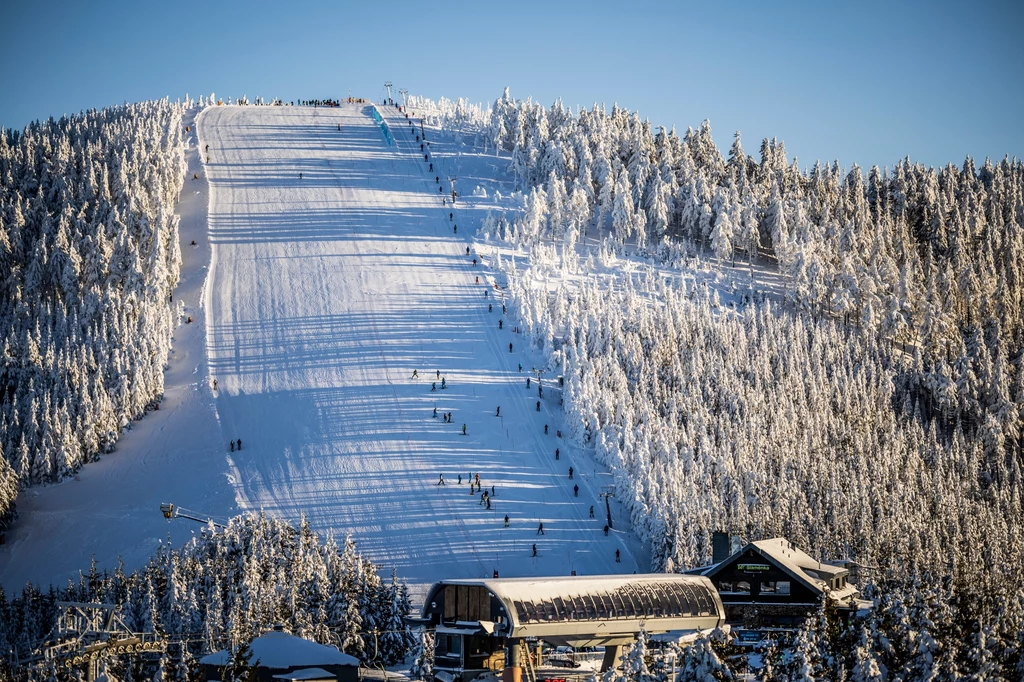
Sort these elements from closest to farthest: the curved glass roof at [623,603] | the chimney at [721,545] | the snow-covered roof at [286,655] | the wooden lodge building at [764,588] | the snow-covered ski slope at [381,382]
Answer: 1. the curved glass roof at [623,603]
2. the snow-covered roof at [286,655]
3. the wooden lodge building at [764,588]
4. the chimney at [721,545]
5. the snow-covered ski slope at [381,382]

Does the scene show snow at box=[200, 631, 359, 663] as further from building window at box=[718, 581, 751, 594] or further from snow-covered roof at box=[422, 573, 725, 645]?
building window at box=[718, 581, 751, 594]

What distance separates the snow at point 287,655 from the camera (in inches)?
1254

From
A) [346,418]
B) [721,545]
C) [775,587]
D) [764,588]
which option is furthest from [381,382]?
[775,587]

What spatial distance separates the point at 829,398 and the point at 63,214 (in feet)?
204

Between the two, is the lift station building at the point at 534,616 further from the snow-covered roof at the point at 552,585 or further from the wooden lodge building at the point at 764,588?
the wooden lodge building at the point at 764,588

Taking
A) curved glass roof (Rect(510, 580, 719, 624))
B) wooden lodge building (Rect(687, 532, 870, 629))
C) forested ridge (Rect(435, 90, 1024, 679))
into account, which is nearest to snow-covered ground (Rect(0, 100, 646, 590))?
forested ridge (Rect(435, 90, 1024, 679))

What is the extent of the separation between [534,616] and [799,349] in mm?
59165

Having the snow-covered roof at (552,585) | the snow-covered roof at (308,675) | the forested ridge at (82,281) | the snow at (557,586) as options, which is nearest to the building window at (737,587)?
the snow at (557,586)

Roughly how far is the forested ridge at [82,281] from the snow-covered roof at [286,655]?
40.6 meters

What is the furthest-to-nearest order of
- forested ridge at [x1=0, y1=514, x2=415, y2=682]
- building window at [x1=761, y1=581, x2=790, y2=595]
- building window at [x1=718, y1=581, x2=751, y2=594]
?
1. building window at [x1=718, y1=581, x2=751, y2=594]
2. building window at [x1=761, y1=581, x2=790, y2=595]
3. forested ridge at [x1=0, y1=514, x2=415, y2=682]

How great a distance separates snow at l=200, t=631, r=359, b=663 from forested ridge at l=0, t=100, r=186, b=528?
40.7 metres

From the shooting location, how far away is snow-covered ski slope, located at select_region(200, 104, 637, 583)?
64.2 m

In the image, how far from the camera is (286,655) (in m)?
32.2

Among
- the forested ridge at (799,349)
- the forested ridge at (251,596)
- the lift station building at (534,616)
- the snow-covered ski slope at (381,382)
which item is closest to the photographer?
the lift station building at (534,616)
